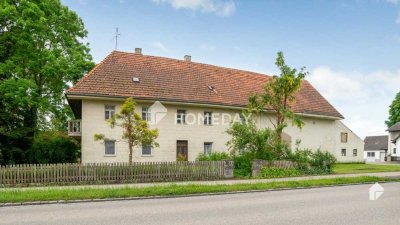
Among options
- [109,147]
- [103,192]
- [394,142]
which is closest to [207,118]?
[109,147]

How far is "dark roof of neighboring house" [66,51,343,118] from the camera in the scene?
25.0 m

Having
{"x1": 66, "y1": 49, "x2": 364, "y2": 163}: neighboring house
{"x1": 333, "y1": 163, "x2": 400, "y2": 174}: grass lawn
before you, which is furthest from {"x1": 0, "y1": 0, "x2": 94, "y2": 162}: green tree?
{"x1": 333, "y1": 163, "x2": 400, "y2": 174}: grass lawn

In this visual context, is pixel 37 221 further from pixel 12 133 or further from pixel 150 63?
pixel 150 63

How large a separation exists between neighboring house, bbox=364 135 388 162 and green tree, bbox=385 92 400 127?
4936 millimetres

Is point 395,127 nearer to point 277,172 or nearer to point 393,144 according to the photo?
point 393,144

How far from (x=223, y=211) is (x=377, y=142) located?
2840 inches

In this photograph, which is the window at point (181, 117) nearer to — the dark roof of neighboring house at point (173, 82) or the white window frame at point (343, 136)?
the dark roof of neighboring house at point (173, 82)

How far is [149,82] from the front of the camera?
27.2 meters

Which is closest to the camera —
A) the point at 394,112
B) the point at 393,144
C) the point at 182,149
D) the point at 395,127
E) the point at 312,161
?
the point at 312,161

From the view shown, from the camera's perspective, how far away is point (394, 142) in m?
59.8

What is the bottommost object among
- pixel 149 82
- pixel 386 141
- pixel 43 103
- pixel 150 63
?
pixel 386 141

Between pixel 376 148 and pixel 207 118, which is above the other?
pixel 207 118

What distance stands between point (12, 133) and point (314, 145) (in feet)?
89.5

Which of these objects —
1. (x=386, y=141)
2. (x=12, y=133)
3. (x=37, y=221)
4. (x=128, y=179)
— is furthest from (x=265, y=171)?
(x=386, y=141)
